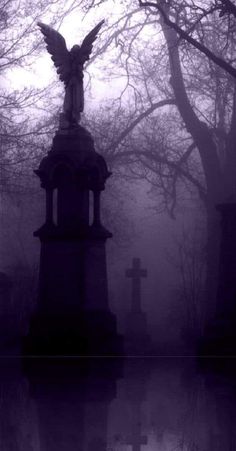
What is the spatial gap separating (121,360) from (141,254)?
Answer: 20296mm

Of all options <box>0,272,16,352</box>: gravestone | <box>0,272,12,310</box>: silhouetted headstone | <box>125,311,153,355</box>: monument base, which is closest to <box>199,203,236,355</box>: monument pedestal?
<box>125,311,153,355</box>: monument base

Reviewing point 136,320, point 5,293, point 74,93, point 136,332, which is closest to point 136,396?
point 74,93

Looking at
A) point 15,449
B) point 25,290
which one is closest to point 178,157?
point 25,290

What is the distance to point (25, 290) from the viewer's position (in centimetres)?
1783

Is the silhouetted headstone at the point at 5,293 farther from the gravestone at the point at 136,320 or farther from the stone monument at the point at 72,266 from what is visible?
the stone monument at the point at 72,266

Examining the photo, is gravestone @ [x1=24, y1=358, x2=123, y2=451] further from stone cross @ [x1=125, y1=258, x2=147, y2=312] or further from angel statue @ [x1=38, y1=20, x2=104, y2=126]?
stone cross @ [x1=125, y1=258, x2=147, y2=312]

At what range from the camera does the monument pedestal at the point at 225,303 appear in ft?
41.2

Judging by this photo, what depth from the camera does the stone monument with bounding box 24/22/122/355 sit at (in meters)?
12.3

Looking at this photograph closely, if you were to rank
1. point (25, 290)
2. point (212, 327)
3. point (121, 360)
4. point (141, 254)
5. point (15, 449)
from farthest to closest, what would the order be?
point (141, 254) < point (25, 290) < point (212, 327) < point (121, 360) < point (15, 449)

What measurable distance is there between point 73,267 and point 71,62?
316cm

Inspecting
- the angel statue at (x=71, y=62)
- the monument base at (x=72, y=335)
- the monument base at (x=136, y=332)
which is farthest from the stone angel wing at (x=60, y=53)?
the monument base at (x=136, y=332)

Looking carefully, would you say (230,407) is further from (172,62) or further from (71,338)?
(172,62)

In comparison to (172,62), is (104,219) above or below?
below

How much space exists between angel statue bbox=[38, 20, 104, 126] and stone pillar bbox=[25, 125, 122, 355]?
58 centimetres
